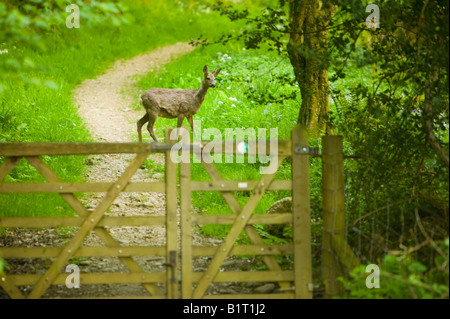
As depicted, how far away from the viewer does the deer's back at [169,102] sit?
12.5m

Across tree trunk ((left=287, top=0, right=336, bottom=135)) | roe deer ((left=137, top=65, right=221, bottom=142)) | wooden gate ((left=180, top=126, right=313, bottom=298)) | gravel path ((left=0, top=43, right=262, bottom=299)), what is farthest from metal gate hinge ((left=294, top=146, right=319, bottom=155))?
roe deer ((left=137, top=65, right=221, bottom=142))

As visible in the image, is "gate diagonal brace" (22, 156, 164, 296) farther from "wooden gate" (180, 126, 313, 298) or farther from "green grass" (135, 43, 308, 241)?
"green grass" (135, 43, 308, 241)

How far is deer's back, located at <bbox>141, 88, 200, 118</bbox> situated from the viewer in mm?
12469

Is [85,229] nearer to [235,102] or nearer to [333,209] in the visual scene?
[333,209]

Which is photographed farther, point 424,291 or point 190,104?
point 190,104

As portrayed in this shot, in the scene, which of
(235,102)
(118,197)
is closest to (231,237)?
(118,197)

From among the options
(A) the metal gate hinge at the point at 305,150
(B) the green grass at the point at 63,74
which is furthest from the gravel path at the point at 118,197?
(A) the metal gate hinge at the point at 305,150

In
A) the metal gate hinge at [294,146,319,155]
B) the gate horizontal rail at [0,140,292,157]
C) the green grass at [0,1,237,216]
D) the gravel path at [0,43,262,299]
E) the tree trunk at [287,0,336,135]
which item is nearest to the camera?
the gate horizontal rail at [0,140,292,157]

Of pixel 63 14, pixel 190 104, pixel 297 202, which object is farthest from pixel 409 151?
pixel 190 104

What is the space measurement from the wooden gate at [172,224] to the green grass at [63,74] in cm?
111

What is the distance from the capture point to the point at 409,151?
7.73 metres

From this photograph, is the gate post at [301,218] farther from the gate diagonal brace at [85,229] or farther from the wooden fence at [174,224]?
the gate diagonal brace at [85,229]
